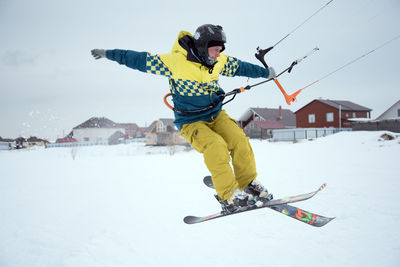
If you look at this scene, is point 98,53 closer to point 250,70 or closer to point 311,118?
point 250,70

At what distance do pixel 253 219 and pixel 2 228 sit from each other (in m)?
5.07

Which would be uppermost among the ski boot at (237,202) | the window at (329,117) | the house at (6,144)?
the window at (329,117)

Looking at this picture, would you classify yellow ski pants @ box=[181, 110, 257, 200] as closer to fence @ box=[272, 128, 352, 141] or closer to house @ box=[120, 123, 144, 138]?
fence @ box=[272, 128, 352, 141]

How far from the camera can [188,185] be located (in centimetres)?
725

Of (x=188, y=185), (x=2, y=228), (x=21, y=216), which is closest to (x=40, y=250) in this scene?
(x=2, y=228)

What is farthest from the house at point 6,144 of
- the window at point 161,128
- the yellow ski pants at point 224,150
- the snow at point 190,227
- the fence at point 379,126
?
the fence at point 379,126

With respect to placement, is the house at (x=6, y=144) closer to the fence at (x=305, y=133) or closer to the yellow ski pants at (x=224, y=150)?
the yellow ski pants at (x=224, y=150)

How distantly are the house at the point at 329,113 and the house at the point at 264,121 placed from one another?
3697mm

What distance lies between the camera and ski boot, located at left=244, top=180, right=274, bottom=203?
2.95 metres

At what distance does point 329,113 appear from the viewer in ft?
82.3

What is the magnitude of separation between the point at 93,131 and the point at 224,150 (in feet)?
146

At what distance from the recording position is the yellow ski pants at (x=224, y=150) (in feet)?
8.93

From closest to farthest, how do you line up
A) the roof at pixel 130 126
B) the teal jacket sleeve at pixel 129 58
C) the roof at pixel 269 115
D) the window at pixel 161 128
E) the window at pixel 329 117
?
the teal jacket sleeve at pixel 129 58
the window at pixel 329 117
the window at pixel 161 128
the roof at pixel 269 115
the roof at pixel 130 126

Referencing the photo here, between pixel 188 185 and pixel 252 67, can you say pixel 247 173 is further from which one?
pixel 188 185
